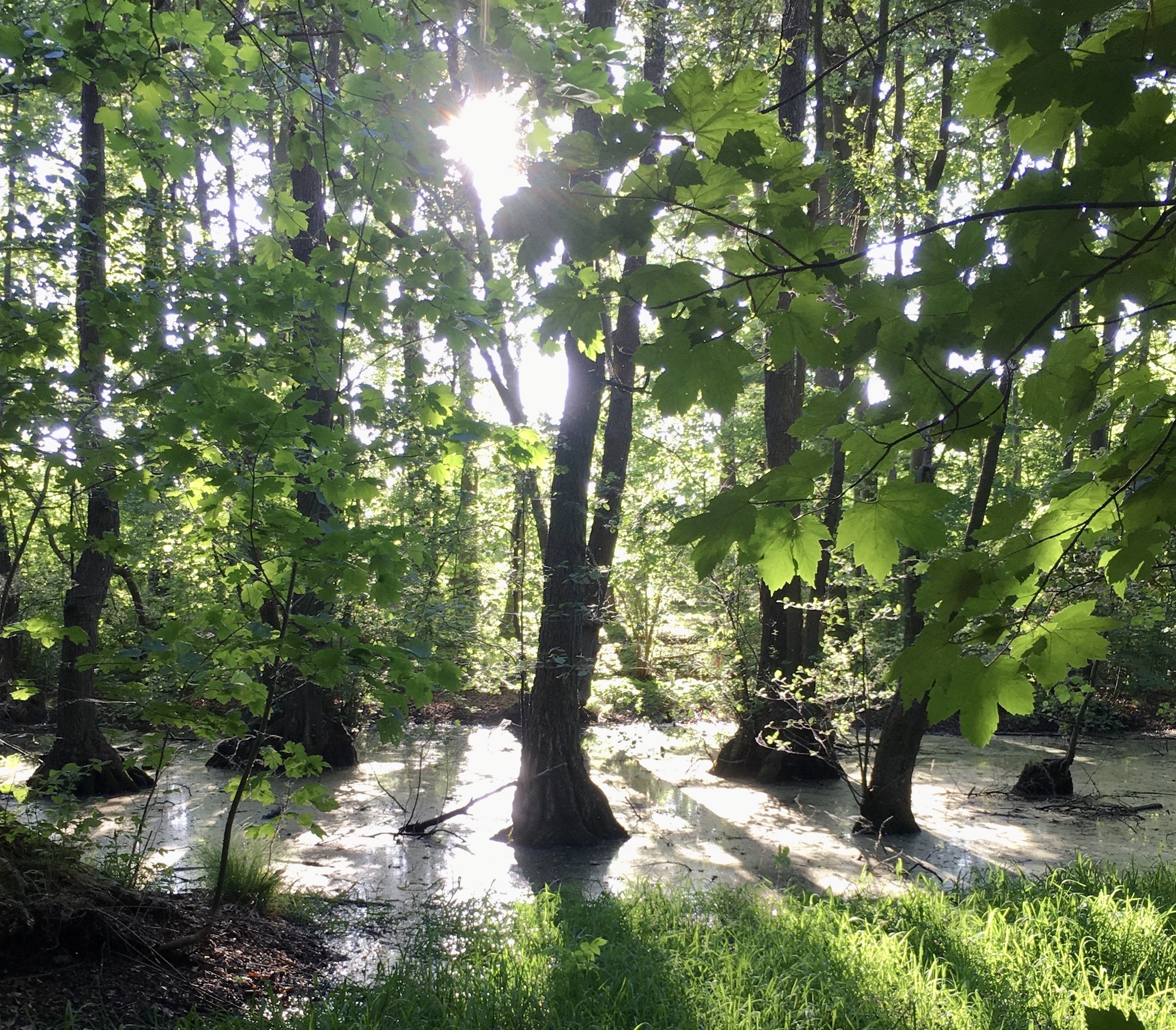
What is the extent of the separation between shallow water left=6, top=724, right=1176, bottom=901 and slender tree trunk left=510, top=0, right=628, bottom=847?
247 millimetres

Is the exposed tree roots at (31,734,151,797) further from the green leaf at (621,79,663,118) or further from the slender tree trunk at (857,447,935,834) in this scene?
the green leaf at (621,79,663,118)

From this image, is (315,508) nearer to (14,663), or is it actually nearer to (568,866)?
(568,866)

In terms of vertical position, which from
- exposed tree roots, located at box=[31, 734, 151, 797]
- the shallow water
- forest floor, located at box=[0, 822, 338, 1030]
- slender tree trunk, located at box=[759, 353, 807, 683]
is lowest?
the shallow water

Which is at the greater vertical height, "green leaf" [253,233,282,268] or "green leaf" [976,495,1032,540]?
"green leaf" [253,233,282,268]

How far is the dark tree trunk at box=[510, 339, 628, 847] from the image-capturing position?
6.64 metres

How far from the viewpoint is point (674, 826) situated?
7.42m

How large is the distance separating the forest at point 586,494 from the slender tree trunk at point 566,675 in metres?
0.03

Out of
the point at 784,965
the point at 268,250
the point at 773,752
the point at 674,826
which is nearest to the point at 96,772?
the point at 674,826

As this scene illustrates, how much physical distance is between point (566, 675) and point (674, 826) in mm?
1933

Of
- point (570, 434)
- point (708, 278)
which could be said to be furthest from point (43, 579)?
point (708, 278)

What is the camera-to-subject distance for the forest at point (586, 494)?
1231 millimetres

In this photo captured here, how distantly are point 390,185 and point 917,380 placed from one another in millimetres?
2411

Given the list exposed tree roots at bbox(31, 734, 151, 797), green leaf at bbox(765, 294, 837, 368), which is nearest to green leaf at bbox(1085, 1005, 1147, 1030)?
green leaf at bbox(765, 294, 837, 368)

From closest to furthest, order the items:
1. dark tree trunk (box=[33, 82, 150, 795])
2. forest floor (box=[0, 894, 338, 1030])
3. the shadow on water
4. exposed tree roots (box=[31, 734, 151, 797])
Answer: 1. forest floor (box=[0, 894, 338, 1030])
2. dark tree trunk (box=[33, 82, 150, 795])
3. the shadow on water
4. exposed tree roots (box=[31, 734, 151, 797])
